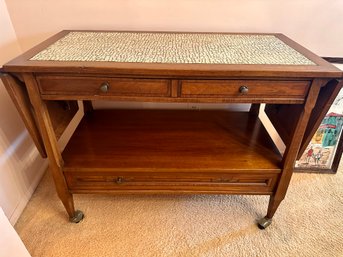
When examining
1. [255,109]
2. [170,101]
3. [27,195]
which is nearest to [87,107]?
[27,195]

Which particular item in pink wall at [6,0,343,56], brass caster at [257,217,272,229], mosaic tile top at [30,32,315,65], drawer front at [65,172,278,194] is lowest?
brass caster at [257,217,272,229]

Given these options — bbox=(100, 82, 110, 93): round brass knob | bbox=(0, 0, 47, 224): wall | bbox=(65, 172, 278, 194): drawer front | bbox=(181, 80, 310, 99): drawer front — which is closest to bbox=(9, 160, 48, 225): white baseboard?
bbox=(0, 0, 47, 224): wall

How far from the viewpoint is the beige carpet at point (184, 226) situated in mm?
1176

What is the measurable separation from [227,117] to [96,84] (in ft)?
2.78

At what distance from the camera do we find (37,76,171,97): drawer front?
89 centimetres

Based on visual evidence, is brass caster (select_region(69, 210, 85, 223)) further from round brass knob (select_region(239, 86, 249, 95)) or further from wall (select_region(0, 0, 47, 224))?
round brass knob (select_region(239, 86, 249, 95))

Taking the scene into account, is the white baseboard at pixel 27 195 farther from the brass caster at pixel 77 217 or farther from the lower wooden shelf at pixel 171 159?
the lower wooden shelf at pixel 171 159

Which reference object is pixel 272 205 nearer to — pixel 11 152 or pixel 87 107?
pixel 87 107

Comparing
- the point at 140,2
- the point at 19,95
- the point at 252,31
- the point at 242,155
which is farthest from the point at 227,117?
the point at 19,95

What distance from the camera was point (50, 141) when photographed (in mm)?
1024

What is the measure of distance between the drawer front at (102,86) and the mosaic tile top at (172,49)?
77 mm

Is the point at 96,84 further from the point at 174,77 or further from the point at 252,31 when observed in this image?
the point at 252,31

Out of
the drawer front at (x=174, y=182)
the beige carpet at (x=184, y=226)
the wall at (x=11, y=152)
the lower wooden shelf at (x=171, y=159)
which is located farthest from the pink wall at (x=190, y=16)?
the beige carpet at (x=184, y=226)

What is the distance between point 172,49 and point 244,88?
349 millimetres
